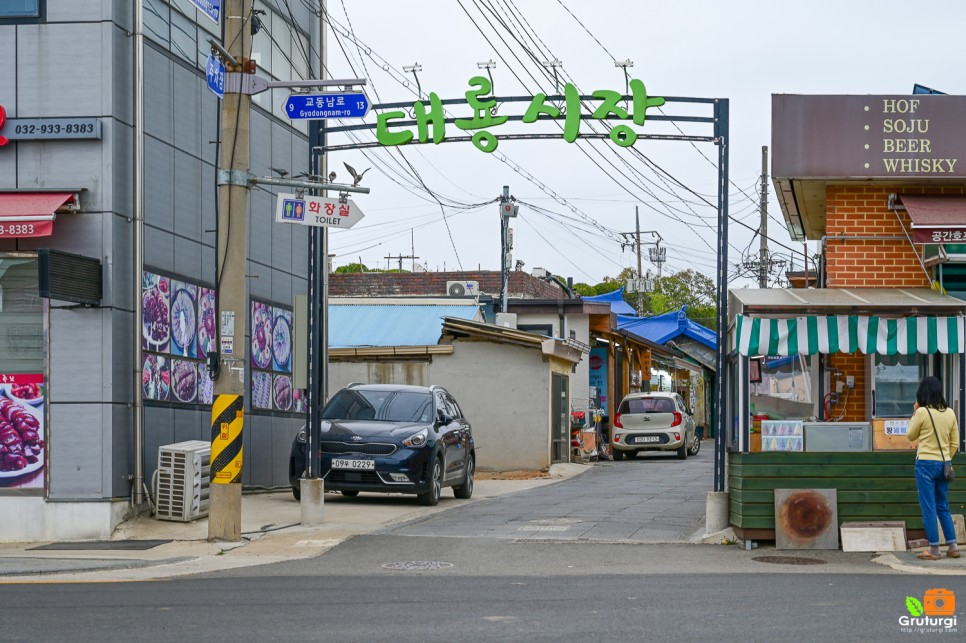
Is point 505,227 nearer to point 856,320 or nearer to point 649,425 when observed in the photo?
point 649,425

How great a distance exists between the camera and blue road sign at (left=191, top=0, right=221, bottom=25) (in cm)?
1275

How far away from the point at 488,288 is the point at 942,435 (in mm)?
32881

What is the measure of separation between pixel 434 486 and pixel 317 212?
5.43 m

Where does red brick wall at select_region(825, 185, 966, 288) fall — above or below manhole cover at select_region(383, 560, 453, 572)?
above

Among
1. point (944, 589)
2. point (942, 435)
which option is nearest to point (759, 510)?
point (942, 435)

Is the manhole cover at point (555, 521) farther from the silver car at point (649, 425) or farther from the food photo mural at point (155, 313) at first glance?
the silver car at point (649, 425)

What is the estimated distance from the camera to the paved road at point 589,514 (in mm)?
14219

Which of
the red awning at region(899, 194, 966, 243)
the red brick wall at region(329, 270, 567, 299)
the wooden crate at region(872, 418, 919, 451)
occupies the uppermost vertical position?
the red brick wall at region(329, 270, 567, 299)

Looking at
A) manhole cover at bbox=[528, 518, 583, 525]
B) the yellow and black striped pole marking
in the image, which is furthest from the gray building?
manhole cover at bbox=[528, 518, 583, 525]

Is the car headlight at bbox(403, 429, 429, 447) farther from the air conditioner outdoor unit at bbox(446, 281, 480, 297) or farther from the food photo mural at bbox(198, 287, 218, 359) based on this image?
the air conditioner outdoor unit at bbox(446, 281, 480, 297)

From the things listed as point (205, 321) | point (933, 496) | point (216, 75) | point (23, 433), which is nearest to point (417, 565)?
point (933, 496)

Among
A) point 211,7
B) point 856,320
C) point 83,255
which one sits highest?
point 211,7

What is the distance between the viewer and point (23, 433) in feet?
46.6

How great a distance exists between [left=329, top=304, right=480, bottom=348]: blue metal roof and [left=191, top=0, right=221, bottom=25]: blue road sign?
53.6ft
